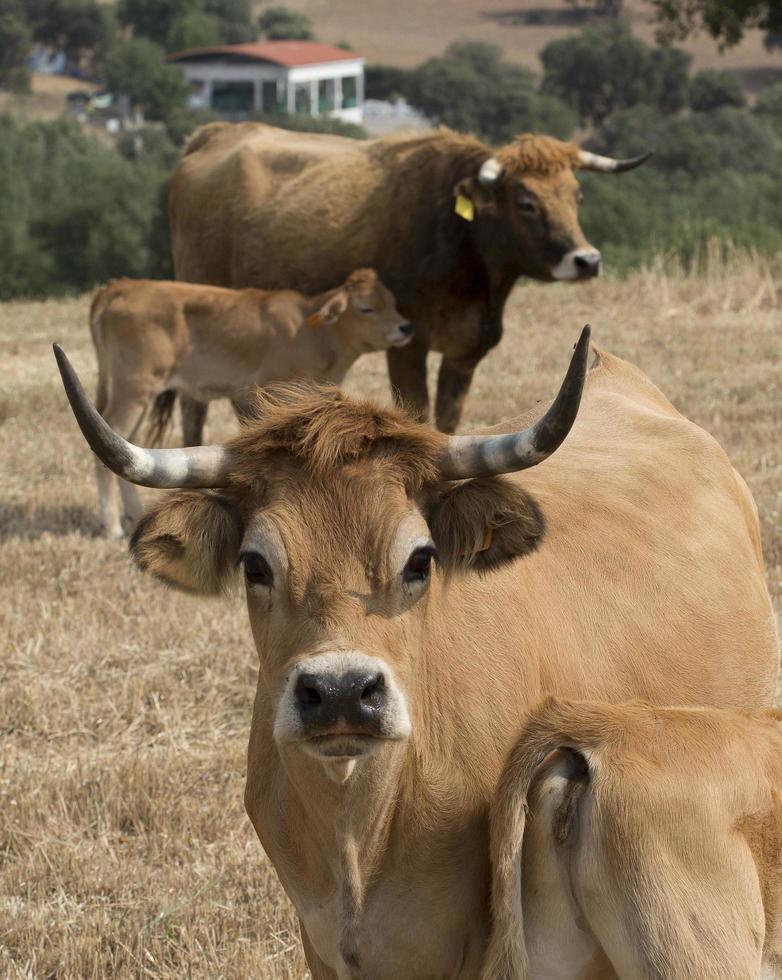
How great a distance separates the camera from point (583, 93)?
81188 millimetres

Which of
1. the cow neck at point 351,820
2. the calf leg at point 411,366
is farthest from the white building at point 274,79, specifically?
the cow neck at point 351,820

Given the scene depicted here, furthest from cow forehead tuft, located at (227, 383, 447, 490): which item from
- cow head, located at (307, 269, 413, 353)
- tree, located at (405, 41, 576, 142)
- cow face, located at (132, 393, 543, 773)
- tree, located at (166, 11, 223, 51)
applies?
tree, located at (166, 11, 223, 51)

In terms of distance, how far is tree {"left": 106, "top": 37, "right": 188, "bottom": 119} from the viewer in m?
84.9

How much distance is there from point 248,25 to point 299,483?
121 meters

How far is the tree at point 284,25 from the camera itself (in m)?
115

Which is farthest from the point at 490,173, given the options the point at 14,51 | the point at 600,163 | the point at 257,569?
the point at 14,51

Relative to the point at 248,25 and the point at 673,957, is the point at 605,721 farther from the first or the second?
the point at 248,25

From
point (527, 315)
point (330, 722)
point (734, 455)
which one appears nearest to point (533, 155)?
point (734, 455)

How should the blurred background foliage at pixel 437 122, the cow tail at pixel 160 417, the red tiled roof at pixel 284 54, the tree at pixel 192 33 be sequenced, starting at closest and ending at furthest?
the cow tail at pixel 160 417 → the blurred background foliage at pixel 437 122 → the red tiled roof at pixel 284 54 → the tree at pixel 192 33

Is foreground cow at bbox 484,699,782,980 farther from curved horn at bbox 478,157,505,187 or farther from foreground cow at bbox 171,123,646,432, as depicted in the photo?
curved horn at bbox 478,157,505,187

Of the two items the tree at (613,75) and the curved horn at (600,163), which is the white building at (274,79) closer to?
the tree at (613,75)

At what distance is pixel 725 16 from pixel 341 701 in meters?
23.0

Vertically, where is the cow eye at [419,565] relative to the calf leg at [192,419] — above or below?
above

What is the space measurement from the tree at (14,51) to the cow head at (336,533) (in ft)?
319
